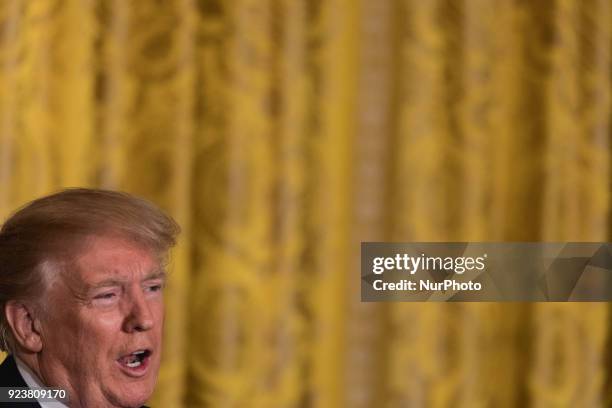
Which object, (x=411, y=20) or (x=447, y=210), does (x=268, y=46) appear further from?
(x=447, y=210)

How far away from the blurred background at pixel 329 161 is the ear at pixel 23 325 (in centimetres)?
37

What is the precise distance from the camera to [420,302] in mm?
1628

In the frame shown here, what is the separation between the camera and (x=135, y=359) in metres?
1.22

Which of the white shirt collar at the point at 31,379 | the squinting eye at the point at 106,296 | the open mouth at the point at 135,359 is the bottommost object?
the white shirt collar at the point at 31,379

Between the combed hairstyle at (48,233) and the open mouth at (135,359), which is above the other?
the combed hairstyle at (48,233)

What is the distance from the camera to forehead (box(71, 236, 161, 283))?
1.18 meters

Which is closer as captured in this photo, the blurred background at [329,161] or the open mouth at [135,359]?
the open mouth at [135,359]

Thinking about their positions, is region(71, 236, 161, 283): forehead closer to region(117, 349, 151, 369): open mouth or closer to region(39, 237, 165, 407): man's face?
region(39, 237, 165, 407): man's face

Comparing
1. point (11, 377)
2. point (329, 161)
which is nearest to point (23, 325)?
point (11, 377)

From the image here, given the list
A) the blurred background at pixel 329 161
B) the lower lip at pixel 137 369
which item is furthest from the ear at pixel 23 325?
the blurred background at pixel 329 161

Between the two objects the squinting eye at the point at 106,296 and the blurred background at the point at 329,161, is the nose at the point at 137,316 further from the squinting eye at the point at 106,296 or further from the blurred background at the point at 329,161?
the blurred background at the point at 329,161

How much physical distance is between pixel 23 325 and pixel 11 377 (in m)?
0.07

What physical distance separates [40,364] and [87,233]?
7.6 inches

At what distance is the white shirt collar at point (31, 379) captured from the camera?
1.17 meters
